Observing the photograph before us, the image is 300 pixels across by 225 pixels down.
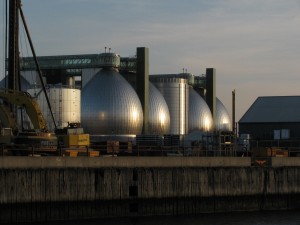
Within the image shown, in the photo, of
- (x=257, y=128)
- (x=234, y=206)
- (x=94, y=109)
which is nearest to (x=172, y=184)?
(x=234, y=206)

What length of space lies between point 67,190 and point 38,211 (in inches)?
87.1

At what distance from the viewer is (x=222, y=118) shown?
142m

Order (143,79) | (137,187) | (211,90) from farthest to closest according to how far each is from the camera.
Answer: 1. (211,90)
2. (143,79)
3. (137,187)

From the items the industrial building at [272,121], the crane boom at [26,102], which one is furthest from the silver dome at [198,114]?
the crane boom at [26,102]

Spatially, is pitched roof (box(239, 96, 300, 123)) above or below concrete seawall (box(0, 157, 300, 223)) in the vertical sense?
above

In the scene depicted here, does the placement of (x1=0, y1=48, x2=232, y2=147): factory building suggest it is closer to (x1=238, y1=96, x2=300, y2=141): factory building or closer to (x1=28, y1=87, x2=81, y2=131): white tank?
(x1=28, y1=87, x2=81, y2=131): white tank

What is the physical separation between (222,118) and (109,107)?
138 ft

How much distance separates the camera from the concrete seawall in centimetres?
4272

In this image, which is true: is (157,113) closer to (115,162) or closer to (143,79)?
(143,79)

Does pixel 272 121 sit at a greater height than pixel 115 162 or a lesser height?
greater

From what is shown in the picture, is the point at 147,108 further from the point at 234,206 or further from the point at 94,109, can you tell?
the point at 234,206

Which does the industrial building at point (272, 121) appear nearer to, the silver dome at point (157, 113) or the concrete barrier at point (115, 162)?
the silver dome at point (157, 113)

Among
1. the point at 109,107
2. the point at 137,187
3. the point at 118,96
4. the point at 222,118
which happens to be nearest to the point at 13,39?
the point at 137,187

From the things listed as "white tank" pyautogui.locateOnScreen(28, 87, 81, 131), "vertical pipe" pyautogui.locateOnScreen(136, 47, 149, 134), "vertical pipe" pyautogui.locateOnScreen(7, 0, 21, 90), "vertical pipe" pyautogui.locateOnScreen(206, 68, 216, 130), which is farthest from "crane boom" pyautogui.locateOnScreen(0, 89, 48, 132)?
"vertical pipe" pyautogui.locateOnScreen(206, 68, 216, 130)
